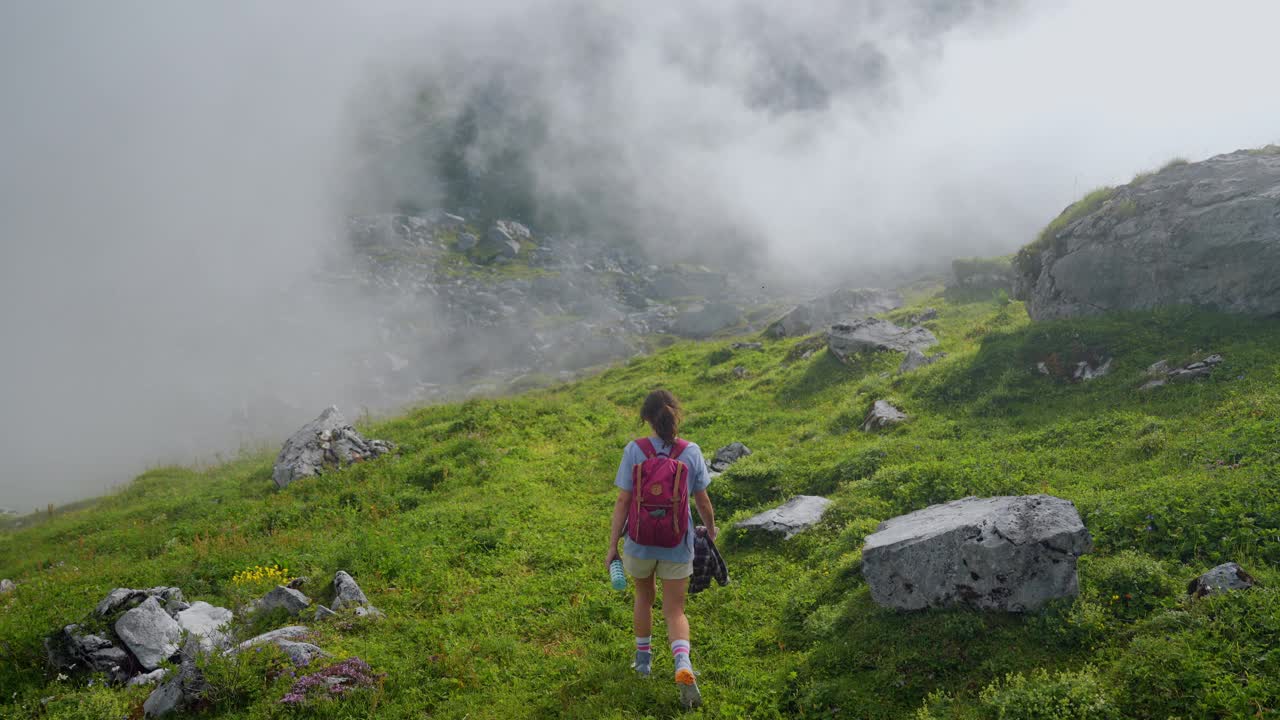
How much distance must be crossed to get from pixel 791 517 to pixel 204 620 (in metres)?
12.1

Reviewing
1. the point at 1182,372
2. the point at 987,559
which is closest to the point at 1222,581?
the point at 987,559

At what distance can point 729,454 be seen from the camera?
19.8 m

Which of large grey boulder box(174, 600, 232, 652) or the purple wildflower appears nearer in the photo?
the purple wildflower

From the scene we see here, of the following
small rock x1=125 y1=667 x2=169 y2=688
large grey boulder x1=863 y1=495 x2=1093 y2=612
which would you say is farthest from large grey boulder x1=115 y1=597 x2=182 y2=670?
large grey boulder x1=863 y1=495 x2=1093 y2=612

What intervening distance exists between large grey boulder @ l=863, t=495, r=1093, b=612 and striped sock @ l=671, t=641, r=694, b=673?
3.29 meters

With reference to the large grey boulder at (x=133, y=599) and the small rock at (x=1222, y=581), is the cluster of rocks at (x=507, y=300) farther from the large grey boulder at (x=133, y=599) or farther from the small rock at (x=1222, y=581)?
the small rock at (x=1222, y=581)

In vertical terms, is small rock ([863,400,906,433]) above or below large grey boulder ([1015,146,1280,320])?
below

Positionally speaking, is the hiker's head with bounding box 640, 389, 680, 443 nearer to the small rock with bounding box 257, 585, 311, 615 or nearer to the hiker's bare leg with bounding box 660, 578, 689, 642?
the hiker's bare leg with bounding box 660, 578, 689, 642

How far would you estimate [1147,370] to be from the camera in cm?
1719

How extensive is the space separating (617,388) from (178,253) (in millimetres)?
147382

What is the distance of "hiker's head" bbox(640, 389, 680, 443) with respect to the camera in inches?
324

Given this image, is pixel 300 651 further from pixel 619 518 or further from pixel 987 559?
pixel 987 559

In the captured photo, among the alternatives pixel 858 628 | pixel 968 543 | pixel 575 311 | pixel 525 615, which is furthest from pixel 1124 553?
pixel 575 311

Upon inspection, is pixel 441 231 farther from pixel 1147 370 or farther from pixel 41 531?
pixel 1147 370
